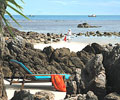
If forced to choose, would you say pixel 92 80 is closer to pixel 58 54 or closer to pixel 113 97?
pixel 113 97

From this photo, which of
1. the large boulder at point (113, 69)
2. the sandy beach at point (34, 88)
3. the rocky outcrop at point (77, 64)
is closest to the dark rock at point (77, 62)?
the rocky outcrop at point (77, 64)

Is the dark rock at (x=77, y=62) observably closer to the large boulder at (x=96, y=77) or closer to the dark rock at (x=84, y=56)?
the dark rock at (x=84, y=56)

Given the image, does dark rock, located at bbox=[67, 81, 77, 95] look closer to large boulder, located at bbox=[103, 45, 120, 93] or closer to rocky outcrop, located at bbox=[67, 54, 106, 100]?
rocky outcrop, located at bbox=[67, 54, 106, 100]

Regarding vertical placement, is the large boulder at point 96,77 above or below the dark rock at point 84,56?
above

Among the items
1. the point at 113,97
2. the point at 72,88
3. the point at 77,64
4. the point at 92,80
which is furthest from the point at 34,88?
the point at 113,97

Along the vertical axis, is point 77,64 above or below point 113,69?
below

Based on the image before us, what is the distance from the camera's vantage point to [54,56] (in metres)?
13.8

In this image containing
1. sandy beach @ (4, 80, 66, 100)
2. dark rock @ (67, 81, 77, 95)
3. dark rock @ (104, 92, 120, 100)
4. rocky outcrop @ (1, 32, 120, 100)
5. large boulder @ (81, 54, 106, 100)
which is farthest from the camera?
sandy beach @ (4, 80, 66, 100)

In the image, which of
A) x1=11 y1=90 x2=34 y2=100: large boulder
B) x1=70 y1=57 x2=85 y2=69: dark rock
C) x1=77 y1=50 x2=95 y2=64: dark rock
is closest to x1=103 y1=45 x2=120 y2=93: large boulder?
x1=11 y1=90 x2=34 y2=100: large boulder

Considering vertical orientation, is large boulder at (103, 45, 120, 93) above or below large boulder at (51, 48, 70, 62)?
above

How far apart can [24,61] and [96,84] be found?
20.9ft

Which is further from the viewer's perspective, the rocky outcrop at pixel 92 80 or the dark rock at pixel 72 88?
the dark rock at pixel 72 88

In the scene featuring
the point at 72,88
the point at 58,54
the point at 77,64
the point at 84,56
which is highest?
the point at 72,88

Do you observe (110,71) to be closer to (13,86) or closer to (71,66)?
(13,86)
